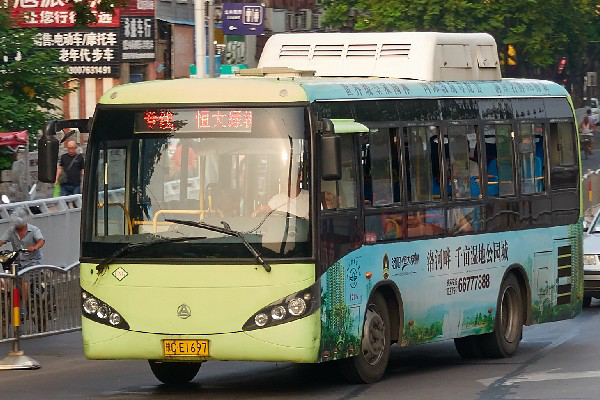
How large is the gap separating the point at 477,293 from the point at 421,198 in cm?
163

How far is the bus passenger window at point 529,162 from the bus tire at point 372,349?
332cm

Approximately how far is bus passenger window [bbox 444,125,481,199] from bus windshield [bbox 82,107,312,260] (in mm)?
2822

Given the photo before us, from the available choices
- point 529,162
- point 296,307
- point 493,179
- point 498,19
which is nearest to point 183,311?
point 296,307

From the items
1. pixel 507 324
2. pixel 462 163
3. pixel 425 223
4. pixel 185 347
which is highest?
pixel 462 163

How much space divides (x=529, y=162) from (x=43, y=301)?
5.93m

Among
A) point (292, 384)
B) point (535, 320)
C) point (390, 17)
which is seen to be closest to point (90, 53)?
point (535, 320)

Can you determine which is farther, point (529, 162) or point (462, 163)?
point (529, 162)

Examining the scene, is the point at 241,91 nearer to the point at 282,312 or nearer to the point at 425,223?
the point at 282,312

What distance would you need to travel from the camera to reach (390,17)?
3066 inches

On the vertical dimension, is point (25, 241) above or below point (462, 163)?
below

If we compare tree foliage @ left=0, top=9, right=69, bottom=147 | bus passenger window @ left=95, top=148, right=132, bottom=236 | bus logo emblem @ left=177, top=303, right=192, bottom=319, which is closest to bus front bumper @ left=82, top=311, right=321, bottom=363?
bus logo emblem @ left=177, top=303, right=192, bottom=319

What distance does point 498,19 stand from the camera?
78562 mm

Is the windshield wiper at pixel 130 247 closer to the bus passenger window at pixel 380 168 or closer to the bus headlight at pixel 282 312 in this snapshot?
the bus headlight at pixel 282 312

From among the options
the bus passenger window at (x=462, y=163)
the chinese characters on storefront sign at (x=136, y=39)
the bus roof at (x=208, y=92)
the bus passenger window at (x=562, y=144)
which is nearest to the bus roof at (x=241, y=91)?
the bus roof at (x=208, y=92)
